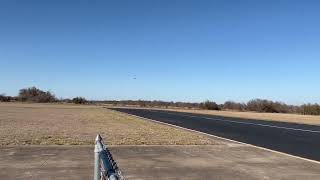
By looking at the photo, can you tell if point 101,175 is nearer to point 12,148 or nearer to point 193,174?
point 193,174

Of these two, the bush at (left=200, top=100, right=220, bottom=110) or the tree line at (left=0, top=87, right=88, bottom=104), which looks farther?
the tree line at (left=0, top=87, right=88, bottom=104)

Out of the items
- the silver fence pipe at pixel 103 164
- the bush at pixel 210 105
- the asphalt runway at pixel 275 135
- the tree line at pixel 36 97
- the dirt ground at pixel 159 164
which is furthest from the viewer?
the tree line at pixel 36 97

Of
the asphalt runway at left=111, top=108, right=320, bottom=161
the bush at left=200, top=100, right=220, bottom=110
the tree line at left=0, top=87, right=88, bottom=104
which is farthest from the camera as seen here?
the tree line at left=0, top=87, right=88, bottom=104

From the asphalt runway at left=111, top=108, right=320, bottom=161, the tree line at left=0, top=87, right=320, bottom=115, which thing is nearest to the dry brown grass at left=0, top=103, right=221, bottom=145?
the asphalt runway at left=111, top=108, right=320, bottom=161

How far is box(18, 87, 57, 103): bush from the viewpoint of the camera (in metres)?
177

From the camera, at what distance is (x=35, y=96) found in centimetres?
18088

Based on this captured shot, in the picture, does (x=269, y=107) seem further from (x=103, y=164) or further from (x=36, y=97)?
(x=103, y=164)

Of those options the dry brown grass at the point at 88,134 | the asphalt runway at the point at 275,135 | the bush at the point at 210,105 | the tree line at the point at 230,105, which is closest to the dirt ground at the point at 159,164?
the dry brown grass at the point at 88,134

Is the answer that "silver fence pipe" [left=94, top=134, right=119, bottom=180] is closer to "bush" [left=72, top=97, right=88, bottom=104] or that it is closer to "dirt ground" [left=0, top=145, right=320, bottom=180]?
"dirt ground" [left=0, top=145, right=320, bottom=180]

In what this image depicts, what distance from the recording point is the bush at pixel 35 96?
177m

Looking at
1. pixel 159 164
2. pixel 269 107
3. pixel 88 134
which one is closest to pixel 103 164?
pixel 159 164

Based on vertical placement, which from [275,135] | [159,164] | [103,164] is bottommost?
[159,164]

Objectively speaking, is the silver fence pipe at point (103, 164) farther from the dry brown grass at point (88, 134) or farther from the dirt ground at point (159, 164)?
the dry brown grass at point (88, 134)

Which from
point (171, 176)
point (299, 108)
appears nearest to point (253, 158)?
point (171, 176)
